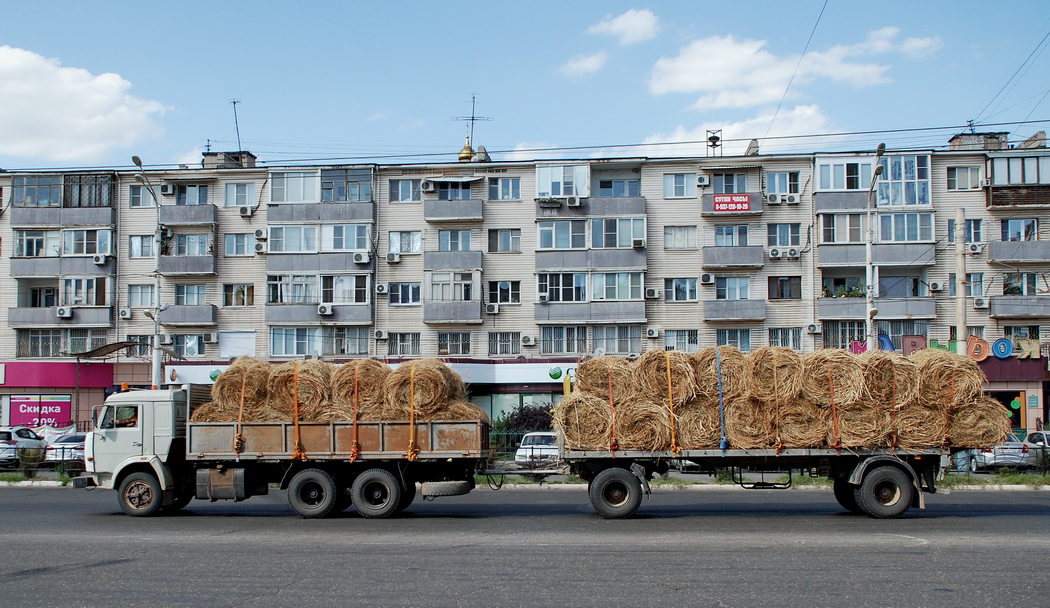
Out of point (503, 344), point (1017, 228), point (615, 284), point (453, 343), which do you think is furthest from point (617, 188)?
point (1017, 228)

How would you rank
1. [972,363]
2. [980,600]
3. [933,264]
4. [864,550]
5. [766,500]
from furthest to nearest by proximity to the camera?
[933,264], [766,500], [972,363], [864,550], [980,600]

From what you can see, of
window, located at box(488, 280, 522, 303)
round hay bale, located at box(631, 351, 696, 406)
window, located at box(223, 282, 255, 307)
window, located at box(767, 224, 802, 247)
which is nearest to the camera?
round hay bale, located at box(631, 351, 696, 406)

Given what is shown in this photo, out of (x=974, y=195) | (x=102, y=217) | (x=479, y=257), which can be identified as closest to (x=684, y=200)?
(x=479, y=257)

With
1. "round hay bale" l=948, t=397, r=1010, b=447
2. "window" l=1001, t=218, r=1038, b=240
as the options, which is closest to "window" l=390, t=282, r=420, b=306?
"window" l=1001, t=218, r=1038, b=240

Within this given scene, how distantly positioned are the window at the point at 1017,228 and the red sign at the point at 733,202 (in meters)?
13.2

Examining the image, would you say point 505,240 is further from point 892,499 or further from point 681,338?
point 892,499

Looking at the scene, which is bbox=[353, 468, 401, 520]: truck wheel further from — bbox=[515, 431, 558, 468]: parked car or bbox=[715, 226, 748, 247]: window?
bbox=[715, 226, 748, 247]: window

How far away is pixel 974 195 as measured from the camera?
45281 mm

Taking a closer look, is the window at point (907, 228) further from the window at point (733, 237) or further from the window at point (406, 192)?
the window at point (406, 192)

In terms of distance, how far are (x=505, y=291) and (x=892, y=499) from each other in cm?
3215

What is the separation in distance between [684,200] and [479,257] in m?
11.1

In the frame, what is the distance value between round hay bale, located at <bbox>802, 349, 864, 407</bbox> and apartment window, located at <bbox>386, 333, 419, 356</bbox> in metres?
32.3

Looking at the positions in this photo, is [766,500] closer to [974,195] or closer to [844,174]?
[844,174]

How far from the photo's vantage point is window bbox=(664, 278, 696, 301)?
151 feet
